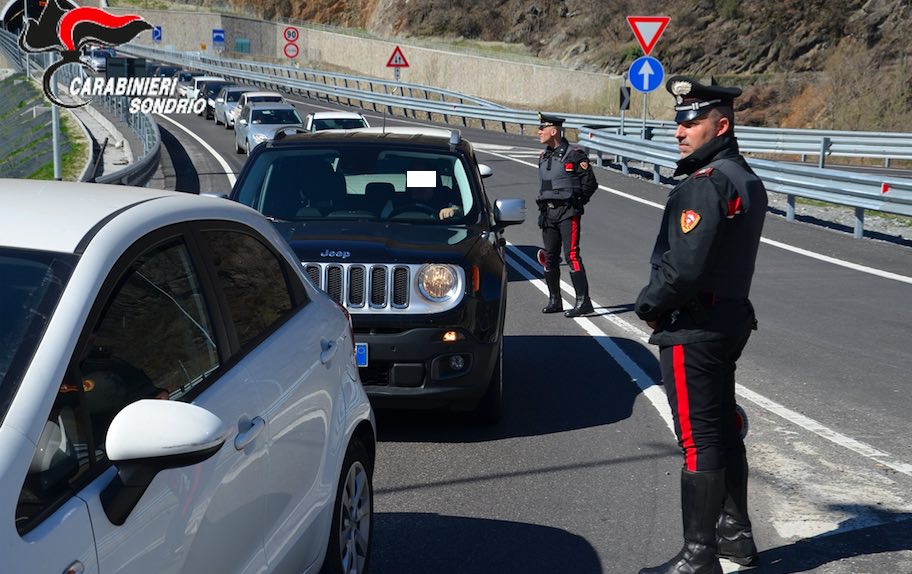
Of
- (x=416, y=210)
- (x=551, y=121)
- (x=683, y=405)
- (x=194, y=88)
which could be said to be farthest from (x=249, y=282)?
(x=194, y=88)

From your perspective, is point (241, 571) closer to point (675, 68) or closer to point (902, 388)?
point (902, 388)

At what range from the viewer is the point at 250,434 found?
3.60m

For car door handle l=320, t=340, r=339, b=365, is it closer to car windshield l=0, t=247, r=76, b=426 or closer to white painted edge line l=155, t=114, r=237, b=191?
car windshield l=0, t=247, r=76, b=426

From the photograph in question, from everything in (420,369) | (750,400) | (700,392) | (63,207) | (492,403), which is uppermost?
(63,207)

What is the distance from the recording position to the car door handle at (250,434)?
3.52 m

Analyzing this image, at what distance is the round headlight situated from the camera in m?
7.20

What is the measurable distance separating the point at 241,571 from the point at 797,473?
3944 millimetres

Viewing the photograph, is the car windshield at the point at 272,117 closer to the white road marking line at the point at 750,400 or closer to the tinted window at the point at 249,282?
Answer: the white road marking line at the point at 750,400

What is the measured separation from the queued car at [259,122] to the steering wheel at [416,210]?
2205 centimetres

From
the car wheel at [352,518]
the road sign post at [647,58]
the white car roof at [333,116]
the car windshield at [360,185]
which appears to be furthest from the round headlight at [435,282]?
the road sign post at [647,58]

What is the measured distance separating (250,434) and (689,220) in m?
2.01

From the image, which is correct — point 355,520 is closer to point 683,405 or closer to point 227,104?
point 683,405

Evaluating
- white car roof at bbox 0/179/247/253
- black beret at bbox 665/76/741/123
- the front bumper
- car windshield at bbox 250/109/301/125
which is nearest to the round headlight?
the front bumper

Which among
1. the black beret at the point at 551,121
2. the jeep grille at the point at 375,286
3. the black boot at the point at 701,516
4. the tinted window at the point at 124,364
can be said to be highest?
the tinted window at the point at 124,364
